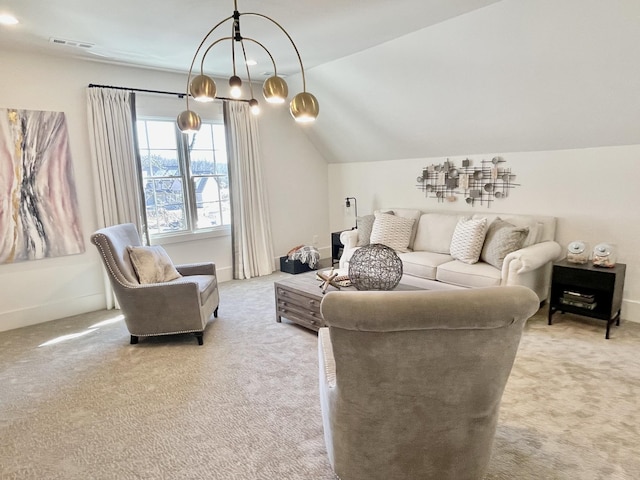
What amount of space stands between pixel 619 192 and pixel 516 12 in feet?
6.00

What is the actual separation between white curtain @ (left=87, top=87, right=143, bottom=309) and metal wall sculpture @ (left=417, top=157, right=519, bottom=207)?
341 cm

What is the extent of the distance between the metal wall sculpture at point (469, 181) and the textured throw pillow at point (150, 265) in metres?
3.17

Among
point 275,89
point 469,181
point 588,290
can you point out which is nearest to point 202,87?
point 275,89

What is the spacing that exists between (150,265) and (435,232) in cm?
294

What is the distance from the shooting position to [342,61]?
13.6 ft

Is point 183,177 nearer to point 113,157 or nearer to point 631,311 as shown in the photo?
point 113,157

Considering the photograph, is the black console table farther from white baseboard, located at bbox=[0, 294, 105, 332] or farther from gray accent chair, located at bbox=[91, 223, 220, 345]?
white baseboard, located at bbox=[0, 294, 105, 332]

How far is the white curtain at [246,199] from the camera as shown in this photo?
5023 mm

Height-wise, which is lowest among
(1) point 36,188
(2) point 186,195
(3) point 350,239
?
(3) point 350,239

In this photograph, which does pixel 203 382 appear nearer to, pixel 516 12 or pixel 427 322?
pixel 427 322

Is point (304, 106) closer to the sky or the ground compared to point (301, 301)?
closer to the sky

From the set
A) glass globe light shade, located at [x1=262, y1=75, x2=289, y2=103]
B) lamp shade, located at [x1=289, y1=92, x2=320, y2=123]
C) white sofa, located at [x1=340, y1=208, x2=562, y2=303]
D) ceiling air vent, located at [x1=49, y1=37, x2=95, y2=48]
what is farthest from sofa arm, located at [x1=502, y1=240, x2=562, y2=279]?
ceiling air vent, located at [x1=49, y1=37, x2=95, y2=48]

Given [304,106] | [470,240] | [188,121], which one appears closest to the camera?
[304,106]

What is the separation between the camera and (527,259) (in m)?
3.25
